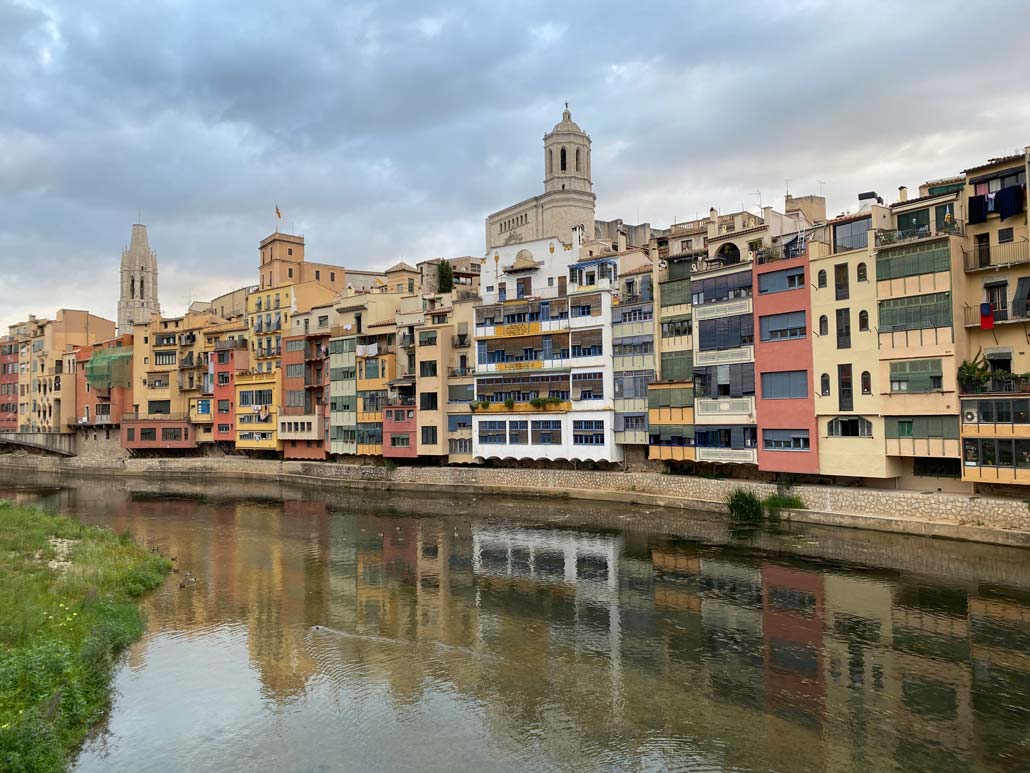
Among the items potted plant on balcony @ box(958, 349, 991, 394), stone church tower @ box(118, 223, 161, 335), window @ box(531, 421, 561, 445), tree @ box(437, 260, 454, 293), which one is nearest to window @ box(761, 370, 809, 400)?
potted plant on balcony @ box(958, 349, 991, 394)

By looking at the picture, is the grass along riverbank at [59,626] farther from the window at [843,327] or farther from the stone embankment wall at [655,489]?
the window at [843,327]

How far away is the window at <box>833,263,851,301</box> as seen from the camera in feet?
118

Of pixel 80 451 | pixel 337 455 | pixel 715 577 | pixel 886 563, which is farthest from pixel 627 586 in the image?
pixel 80 451

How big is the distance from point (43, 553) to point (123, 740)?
51.1ft

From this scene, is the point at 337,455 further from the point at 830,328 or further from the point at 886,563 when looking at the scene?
the point at 886,563

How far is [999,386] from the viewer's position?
100ft

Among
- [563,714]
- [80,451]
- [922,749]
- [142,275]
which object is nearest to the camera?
[922,749]

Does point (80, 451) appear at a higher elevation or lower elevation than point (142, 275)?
lower

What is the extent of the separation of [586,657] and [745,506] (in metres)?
20.0

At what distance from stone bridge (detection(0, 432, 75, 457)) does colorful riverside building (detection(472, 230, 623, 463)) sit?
2226 inches

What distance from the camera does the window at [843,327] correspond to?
35750 millimetres

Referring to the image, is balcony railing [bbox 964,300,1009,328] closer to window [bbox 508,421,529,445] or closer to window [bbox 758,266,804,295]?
window [bbox 758,266,804,295]

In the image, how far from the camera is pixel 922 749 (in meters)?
14.3

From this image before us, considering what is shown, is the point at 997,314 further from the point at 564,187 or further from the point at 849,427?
the point at 564,187
